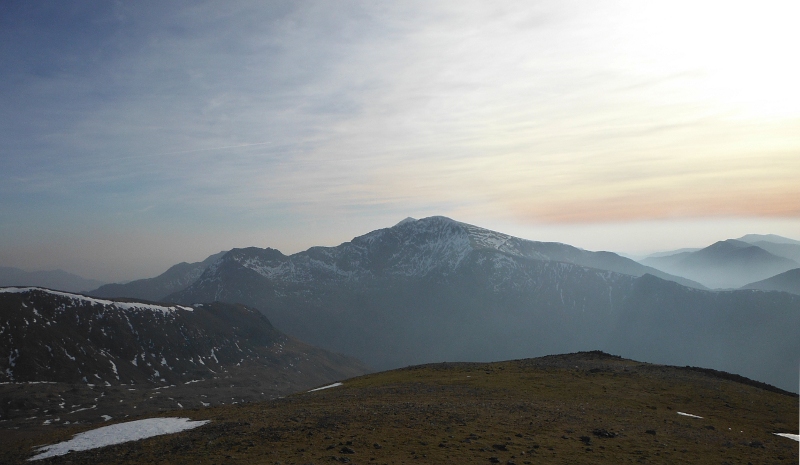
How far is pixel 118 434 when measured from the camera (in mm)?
38875

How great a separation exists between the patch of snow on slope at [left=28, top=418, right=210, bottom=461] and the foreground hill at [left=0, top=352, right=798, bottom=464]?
174cm

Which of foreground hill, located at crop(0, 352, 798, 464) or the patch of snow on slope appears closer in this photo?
foreground hill, located at crop(0, 352, 798, 464)

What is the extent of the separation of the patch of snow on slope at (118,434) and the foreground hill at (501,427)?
5.71ft

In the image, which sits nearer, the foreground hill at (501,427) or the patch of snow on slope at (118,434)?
the foreground hill at (501,427)

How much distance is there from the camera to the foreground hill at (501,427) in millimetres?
29859

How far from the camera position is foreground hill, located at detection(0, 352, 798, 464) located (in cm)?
2986

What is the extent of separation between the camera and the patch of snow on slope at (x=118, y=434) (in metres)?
35.7

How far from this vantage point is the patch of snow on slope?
3572 centimetres

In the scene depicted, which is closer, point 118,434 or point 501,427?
point 501,427

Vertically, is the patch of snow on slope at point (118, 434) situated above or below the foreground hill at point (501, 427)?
below

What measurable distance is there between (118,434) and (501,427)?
34260mm

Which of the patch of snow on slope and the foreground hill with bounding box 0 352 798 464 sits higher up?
the foreground hill with bounding box 0 352 798 464

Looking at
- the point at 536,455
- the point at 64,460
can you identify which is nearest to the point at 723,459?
the point at 536,455

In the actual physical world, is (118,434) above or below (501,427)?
below
